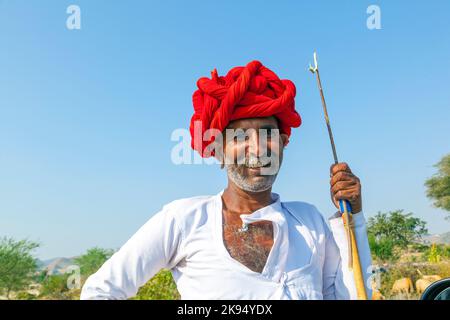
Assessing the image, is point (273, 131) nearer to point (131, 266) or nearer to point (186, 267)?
point (186, 267)

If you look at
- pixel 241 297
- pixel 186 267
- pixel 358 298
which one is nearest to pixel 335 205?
pixel 358 298

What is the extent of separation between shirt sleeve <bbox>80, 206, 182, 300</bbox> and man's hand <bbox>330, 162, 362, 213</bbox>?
0.83 meters

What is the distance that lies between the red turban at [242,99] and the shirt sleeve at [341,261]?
644 mm

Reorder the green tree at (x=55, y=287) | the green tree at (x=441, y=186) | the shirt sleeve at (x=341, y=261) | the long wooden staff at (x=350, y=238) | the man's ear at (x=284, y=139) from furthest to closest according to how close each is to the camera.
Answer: the green tree at (x=441, y=186), the green tree at (x=55, y=287), the man's ear at (x=284, y=139), the shirt sleeve at (x=341, y=261), the long wooden staff at (x=350, y=238)

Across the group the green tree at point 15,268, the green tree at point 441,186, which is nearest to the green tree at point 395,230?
the green tree at point 441,186

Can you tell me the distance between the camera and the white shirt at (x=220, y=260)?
2.30 metres

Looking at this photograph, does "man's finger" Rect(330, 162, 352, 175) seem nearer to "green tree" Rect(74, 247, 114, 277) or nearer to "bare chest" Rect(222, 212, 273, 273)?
"bare chest" Rect(222, 212, 273, 273)

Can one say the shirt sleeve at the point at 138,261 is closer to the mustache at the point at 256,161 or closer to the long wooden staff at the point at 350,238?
the mustache at the point at 256,161

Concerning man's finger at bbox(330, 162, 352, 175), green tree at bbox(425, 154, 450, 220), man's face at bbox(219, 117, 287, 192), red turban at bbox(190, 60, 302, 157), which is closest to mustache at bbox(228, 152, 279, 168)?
man's face at bbox(219, 117, 287, 192)

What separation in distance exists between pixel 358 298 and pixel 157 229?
3.44ft

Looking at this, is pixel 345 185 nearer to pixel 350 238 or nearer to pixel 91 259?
pixel 350 238

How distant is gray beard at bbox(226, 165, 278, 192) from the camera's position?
252 centimetres

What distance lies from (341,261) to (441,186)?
24.4m

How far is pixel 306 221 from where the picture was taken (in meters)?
2.62
